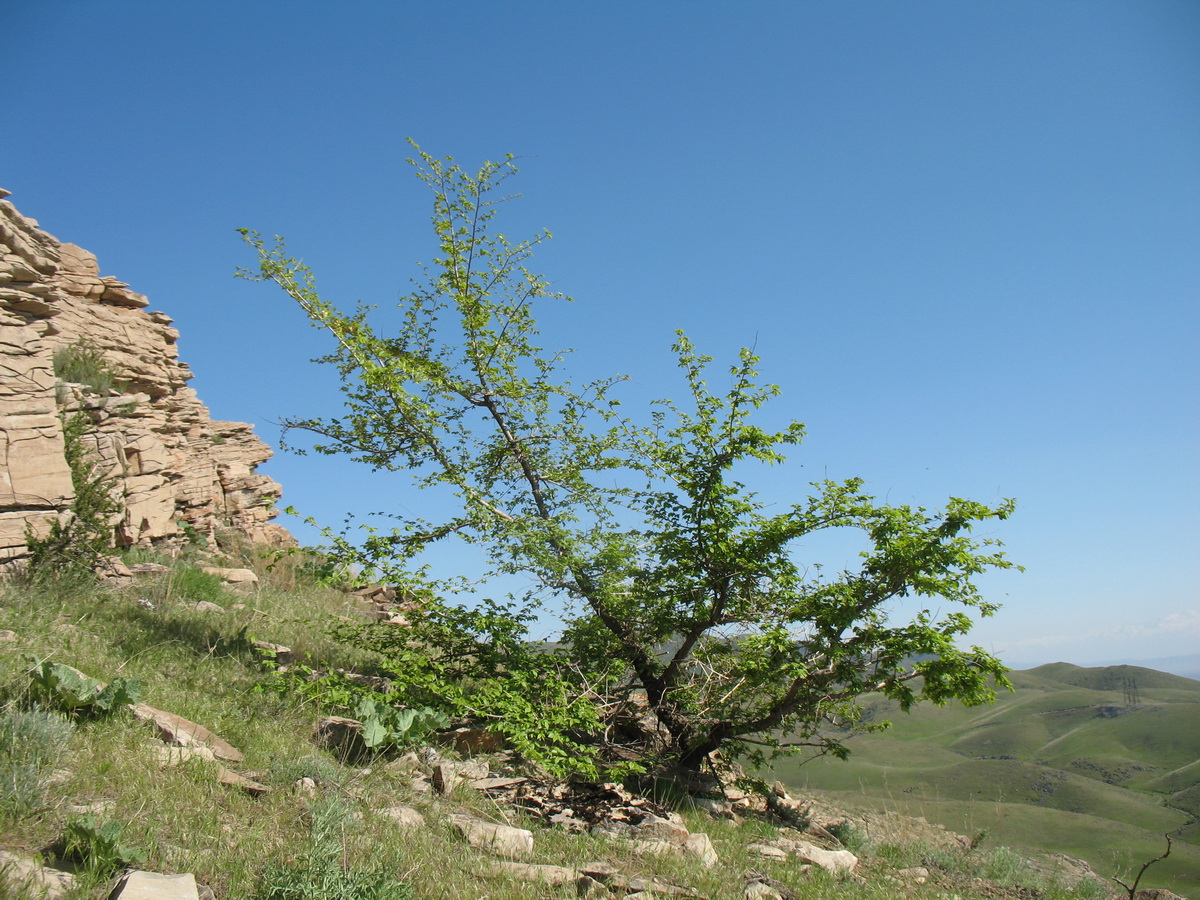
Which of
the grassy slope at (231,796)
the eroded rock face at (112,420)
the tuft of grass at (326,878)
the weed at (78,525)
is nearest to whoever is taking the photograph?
the tuft of grass at (326,878)

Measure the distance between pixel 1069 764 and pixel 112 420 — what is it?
84.5 metres

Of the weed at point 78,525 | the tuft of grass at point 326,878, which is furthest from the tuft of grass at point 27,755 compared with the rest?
the weed at point 78,525

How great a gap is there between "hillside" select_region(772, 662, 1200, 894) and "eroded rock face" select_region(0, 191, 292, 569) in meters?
12.7

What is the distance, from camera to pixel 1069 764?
68.4 meters

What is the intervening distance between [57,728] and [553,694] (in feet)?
14.4

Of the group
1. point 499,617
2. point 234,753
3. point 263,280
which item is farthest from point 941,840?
point 263,280

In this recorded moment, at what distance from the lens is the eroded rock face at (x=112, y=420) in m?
9.65

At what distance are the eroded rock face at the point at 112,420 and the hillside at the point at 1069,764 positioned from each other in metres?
12.7

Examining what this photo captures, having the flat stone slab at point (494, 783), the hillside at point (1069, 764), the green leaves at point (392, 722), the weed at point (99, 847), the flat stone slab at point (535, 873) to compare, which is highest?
the green leaves at point (392, 722)

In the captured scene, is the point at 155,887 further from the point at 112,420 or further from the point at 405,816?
the point at 112,420

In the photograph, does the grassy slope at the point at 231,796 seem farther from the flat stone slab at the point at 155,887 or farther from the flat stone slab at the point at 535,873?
the flat stone slab at the point at 155,887

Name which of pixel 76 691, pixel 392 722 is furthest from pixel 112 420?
pixel 392 722

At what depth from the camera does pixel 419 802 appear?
554 centimetres

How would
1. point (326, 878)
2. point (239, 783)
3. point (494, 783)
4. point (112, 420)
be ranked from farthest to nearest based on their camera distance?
point (112, 420)
point (494, 783)
point (239, 783)
point (326, 878)
